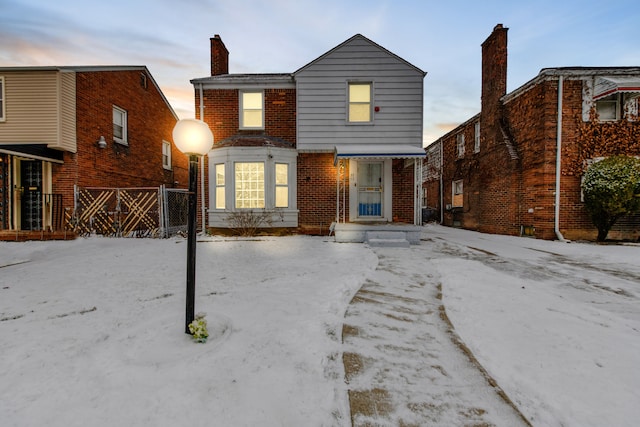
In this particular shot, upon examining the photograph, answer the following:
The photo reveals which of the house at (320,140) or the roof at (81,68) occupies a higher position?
the roof at (81,68)

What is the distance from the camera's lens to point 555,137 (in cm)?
995

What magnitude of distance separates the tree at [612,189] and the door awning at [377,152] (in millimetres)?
→ 6003

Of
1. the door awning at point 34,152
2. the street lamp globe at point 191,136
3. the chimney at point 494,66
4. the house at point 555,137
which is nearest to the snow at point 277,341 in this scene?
the street lamp globe at point 191,136

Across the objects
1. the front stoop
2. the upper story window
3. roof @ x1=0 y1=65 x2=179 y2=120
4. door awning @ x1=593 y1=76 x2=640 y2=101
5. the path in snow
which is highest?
roof @ x1=0 y1=65 x2=179 y2=120

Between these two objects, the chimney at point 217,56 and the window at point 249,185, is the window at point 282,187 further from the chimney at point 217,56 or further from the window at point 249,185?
the chimney at point 217,56

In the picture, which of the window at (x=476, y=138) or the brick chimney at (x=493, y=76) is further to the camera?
the window at (x=476, y=138)

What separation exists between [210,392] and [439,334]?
2235mm

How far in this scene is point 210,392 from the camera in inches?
74.3

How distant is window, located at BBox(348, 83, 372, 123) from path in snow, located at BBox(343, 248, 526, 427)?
317 inches

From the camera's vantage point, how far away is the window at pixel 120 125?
1222 centimetres

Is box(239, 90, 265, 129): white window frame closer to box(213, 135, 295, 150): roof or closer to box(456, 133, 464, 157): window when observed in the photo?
box(213, 135, 295, 150): roof

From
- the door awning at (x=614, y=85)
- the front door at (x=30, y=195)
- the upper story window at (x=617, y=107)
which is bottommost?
the front door at (x=30, y=195)

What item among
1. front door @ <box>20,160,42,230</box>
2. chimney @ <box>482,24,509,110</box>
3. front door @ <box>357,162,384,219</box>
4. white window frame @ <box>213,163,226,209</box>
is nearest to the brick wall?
front door @ <box>20,160,42,230</box>

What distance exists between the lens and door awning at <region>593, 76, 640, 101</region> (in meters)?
8.95
